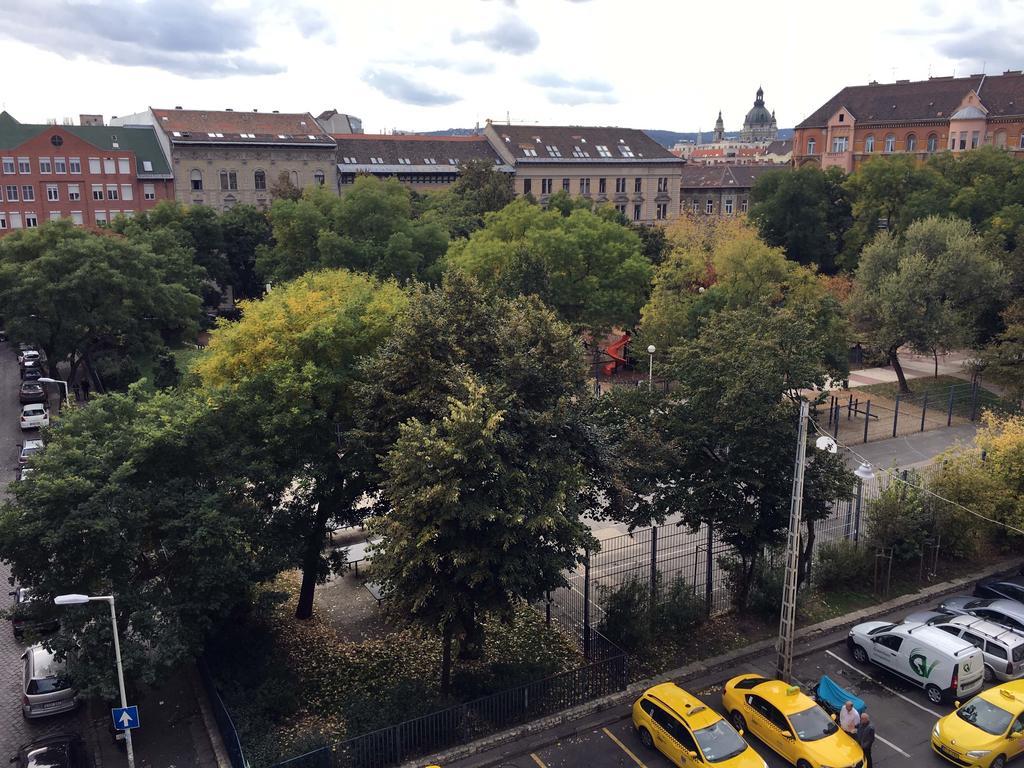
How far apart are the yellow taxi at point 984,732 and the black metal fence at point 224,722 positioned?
14880 mm

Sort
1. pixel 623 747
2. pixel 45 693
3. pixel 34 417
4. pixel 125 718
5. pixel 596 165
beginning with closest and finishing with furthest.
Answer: pixel 125 718
pixel 623 747
pixel 45 693
pixel 34 417
pixel 596 165

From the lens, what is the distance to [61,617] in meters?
17.5

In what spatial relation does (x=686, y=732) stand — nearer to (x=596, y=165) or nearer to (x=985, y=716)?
(x=985, y=716)

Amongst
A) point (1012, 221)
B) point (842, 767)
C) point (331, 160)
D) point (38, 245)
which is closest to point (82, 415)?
point (842, 767)

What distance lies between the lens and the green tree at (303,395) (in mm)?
20219

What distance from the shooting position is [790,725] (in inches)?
691

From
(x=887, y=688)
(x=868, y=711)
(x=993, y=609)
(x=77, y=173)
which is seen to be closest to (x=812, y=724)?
(x=868, y=711)

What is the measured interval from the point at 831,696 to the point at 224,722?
46.1 ft

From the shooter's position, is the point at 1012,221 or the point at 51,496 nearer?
the point at 51,496

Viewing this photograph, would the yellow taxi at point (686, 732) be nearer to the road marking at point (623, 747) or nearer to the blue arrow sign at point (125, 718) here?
the road marking at point (623, 747)

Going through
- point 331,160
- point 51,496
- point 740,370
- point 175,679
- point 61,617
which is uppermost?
point 331,160

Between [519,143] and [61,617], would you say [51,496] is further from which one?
[519,143]

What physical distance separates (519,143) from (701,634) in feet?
277

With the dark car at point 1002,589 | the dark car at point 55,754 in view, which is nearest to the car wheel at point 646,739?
the dark car at point 55,754
